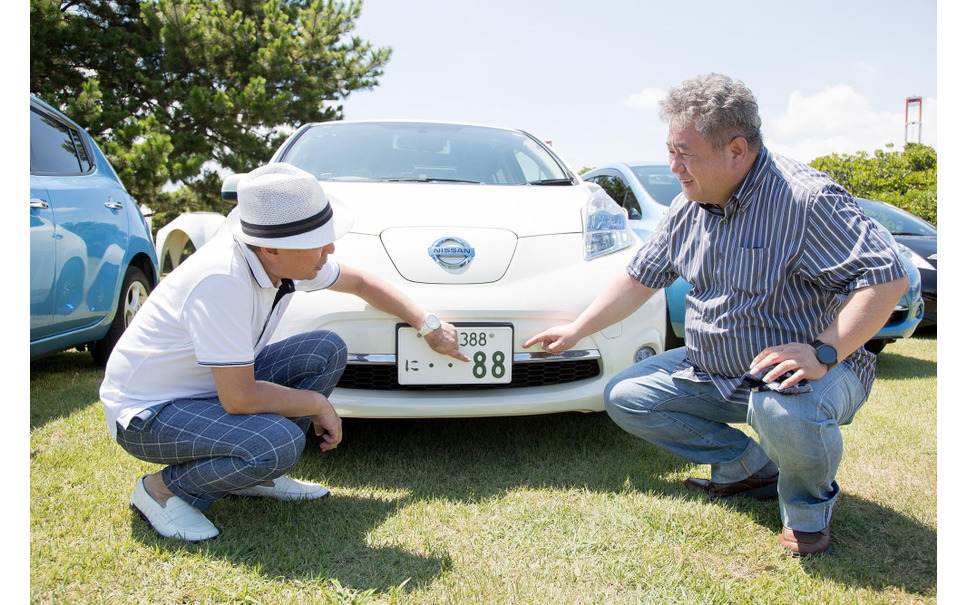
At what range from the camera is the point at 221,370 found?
1.83 meters

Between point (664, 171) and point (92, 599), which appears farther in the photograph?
point (664, 171)

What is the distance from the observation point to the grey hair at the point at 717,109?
190cm

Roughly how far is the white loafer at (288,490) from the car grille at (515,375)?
1.14 ft

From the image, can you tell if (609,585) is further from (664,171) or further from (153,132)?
(153,132)

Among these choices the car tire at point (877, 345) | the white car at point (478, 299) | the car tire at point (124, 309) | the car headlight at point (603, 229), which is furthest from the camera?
the car tire at point (877, 345)

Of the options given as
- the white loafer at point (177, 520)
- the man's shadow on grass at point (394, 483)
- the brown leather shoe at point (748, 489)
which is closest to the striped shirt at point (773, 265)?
the brown leather shoe at point (748, 489)

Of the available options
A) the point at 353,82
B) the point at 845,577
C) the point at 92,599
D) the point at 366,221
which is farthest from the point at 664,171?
the point at 353,82

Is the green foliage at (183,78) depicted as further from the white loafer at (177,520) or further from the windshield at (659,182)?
the white loafer at (177,520)

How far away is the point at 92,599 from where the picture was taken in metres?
1.66

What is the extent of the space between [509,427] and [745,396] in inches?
45.5

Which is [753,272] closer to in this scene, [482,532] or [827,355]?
[827,355]

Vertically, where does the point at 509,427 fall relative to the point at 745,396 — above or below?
below

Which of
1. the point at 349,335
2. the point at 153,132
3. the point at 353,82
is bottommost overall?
the point at 349,335

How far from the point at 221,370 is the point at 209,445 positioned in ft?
0.79
